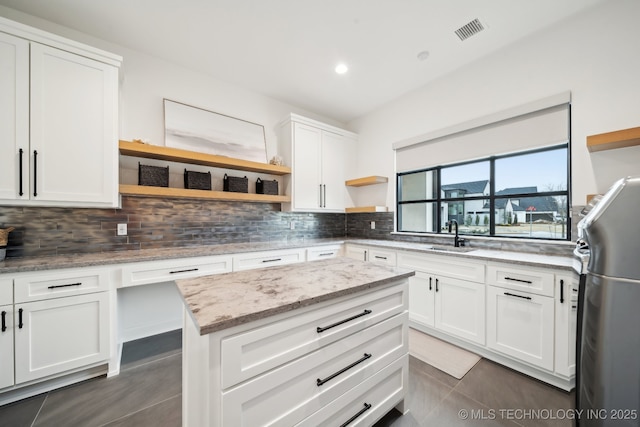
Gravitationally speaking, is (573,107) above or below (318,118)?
below

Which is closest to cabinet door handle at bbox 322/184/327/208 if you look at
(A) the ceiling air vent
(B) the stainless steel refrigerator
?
(A) the ceiling air vent

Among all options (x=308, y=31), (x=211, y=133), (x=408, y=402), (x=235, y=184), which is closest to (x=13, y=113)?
(x=211, y=133)

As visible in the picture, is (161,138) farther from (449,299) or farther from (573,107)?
(573,107)

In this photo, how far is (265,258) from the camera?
2811 mm

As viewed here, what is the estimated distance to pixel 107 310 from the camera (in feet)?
6.23

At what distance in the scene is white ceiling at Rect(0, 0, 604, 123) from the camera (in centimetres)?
202

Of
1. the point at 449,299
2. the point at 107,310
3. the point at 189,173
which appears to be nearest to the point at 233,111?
the point at 189,173

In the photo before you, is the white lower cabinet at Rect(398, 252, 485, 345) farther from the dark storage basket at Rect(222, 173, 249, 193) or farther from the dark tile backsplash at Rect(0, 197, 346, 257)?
the dark storage basket at Rect(222, 173, 249, 193)

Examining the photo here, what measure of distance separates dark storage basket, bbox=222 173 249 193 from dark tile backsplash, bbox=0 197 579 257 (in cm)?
22

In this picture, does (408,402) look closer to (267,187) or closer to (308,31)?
(267,187)

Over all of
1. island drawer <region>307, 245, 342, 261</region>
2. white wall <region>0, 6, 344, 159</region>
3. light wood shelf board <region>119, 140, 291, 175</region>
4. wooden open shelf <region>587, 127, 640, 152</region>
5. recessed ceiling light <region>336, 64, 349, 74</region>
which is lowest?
island drawer <region>307, 245, 342, 261</region>

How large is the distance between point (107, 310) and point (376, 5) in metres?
3.31

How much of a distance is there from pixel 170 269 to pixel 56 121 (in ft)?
4.85

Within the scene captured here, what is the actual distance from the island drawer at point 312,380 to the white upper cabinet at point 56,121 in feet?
7.00
